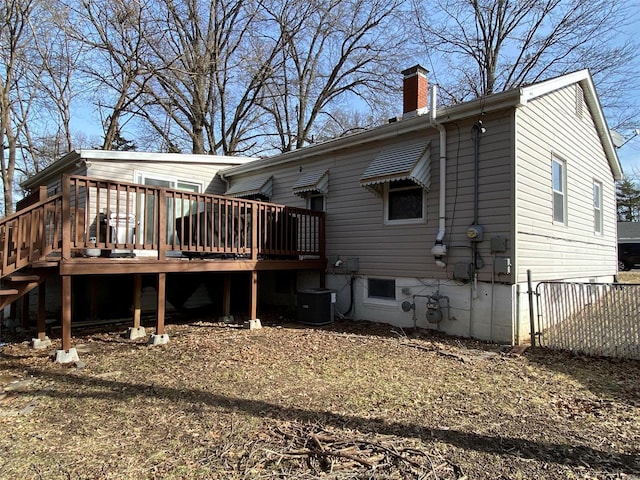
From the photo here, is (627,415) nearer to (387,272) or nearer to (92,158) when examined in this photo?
(387,272)

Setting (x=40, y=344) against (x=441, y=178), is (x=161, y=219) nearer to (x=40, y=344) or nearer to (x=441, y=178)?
(x=40, y=344)

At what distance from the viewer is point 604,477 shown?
263cm

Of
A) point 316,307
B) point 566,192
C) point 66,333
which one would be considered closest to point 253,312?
point 316,307

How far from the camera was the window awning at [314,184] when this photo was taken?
9266 millimetres

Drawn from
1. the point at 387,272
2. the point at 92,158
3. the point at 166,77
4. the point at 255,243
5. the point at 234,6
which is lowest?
the point at 387,272

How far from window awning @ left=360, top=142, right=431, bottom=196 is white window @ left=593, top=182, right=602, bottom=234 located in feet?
19.5

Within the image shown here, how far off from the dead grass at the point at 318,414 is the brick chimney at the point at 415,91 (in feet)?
16.9

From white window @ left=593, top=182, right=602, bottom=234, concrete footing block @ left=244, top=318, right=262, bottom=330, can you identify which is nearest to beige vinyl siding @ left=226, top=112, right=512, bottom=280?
concrete footing block @ left=244, top=318, right=262, bottom=330

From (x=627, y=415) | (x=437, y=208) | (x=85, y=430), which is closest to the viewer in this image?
(x=85, y=430)

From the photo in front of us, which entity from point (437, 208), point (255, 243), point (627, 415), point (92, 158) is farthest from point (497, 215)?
point (92, 158)

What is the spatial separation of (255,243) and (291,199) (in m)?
2.73

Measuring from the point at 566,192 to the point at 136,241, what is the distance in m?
8.49

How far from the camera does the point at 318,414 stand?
3.60m

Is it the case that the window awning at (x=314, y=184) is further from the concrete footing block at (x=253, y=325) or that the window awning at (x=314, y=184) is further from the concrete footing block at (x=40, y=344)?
the concrete footing block at (x=40, y=344)
